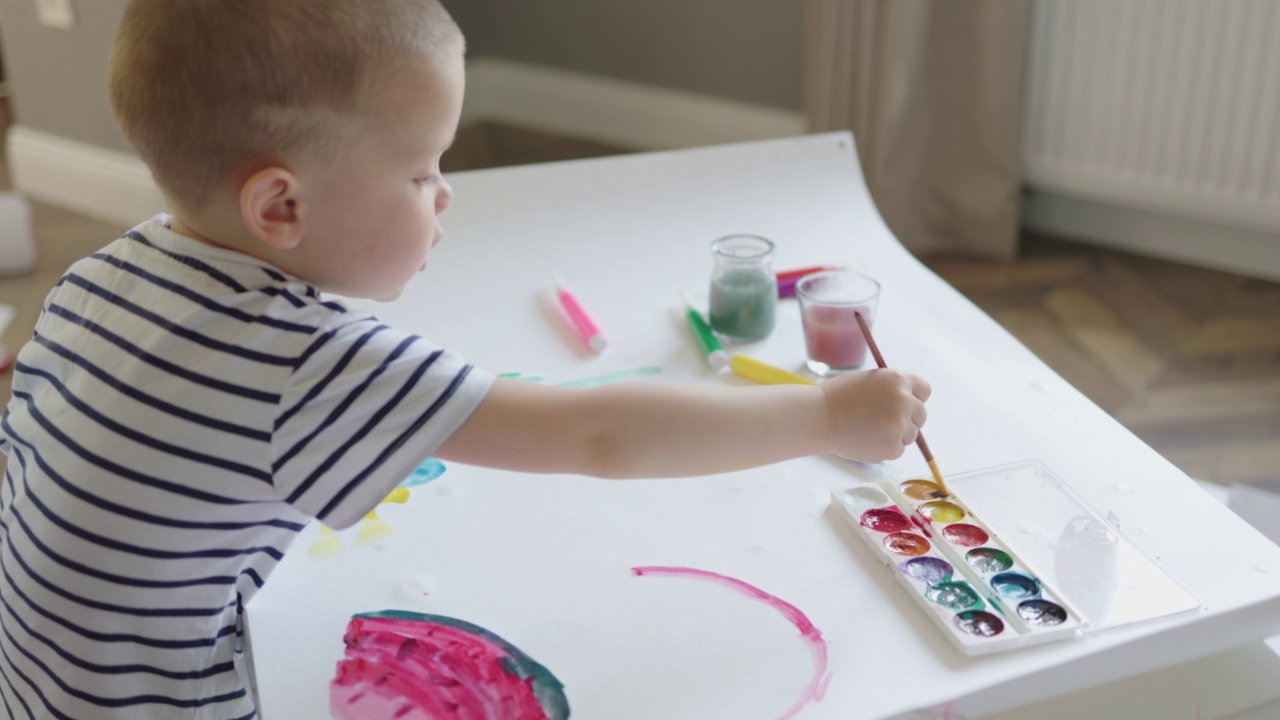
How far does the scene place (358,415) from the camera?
656 millimetres

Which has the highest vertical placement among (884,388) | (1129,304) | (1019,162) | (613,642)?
(884,388)

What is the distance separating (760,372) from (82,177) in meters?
2.13

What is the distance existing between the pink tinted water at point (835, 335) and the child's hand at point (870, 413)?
0.80ft

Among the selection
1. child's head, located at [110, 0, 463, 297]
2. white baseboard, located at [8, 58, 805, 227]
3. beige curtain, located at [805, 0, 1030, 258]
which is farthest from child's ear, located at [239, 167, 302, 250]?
white baseboard, located at [8, 58, 805, 227]

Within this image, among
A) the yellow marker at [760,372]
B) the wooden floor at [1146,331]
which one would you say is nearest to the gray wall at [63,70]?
the wooden floor at [1146,331]

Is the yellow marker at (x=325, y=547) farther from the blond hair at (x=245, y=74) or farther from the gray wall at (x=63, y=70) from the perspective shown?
the gray wall at (x=63, y=70)

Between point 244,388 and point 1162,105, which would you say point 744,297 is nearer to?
point 244,388

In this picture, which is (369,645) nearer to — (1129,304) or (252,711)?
(252,711)

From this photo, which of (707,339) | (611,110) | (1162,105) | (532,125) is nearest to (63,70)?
(532,125)

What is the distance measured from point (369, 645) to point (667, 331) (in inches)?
18.9

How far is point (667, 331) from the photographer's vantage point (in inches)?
44.0

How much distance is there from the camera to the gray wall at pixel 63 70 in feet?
8.04

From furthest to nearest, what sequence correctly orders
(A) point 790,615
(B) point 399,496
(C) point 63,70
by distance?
(C) point 63,70
(B) point 399,496
(A) point 790,615

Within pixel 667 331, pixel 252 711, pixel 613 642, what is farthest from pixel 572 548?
pixel 667 331
